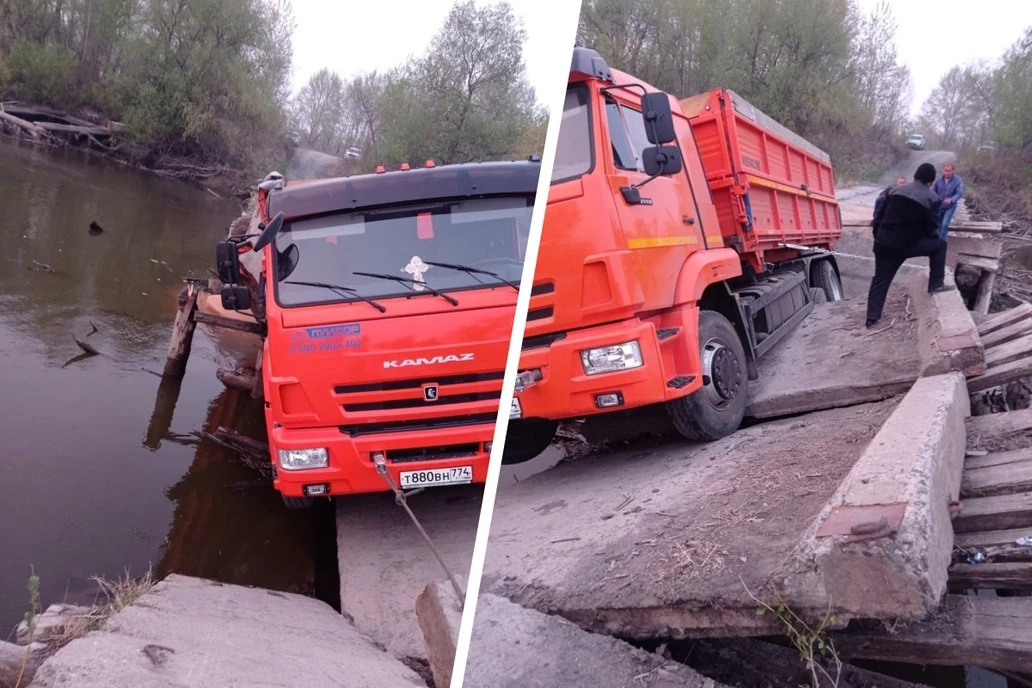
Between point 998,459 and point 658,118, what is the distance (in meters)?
1.82

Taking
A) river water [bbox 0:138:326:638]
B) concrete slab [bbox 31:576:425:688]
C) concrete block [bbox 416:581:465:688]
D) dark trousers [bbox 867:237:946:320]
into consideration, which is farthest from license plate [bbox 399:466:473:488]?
dark trousers [bbox 867:237:946:320]

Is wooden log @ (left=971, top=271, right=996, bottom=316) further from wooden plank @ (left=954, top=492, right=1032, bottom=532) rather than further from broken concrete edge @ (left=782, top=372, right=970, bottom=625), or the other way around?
broken concrete edge @ (left=782, top=372, right=970, bottom=625)

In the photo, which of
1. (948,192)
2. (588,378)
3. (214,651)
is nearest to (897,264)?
(948,192)

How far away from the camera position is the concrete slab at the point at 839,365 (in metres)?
3.47

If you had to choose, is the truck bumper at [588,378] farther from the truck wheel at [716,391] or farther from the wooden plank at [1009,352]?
the wooden plank at [1009,352]

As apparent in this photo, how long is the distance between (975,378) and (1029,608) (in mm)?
1435

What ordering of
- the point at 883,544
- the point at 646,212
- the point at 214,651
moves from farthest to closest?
1. the point at 646,212
2. the point at 214,651
3. the point at 883,544

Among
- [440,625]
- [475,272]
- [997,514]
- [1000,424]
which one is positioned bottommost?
[997,514]

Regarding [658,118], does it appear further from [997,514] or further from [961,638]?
[961,638]

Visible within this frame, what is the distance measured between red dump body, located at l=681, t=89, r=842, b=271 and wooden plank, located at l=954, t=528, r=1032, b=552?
223cm

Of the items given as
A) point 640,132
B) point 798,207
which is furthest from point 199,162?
point 640,132

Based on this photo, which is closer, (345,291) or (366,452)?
(366,452)

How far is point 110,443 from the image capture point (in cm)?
440

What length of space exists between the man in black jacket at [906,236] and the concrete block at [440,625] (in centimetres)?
337
